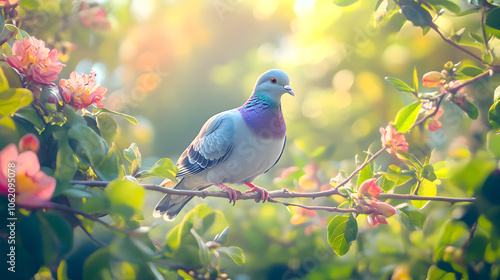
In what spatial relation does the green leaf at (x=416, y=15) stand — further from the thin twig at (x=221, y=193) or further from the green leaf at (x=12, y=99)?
the green leaf at (x=12, y=99)

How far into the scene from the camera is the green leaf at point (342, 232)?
78cm

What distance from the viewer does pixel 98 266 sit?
535mm

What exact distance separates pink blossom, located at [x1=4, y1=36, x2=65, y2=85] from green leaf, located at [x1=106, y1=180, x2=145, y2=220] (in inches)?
10.9

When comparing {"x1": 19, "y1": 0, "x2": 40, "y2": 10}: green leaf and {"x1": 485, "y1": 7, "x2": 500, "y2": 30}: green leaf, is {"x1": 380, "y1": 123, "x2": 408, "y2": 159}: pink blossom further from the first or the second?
{"x1": 19, "y1": 0, "x2": 40, "y2": 10}: green leaf

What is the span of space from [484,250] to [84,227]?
0.72 meters

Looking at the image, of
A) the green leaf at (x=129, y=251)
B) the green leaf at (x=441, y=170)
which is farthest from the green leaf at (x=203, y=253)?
the green leaf at (x=441, y=170)

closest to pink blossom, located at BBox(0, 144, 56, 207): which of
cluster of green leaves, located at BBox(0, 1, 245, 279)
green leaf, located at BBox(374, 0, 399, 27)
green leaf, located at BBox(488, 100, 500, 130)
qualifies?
cluster of green leaves, located at BBox(0, 1, 245, 279)

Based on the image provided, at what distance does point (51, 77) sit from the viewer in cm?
67

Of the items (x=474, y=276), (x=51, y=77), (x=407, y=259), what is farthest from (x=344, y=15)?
(x=51, y=77)

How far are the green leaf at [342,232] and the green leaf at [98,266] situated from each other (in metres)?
0.44

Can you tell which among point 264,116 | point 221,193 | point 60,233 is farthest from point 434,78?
point 60,233

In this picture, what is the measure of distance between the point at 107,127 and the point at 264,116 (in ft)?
1.44

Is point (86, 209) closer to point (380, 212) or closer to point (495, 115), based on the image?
point (380, 212)

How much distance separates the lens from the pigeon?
3.34 feet
